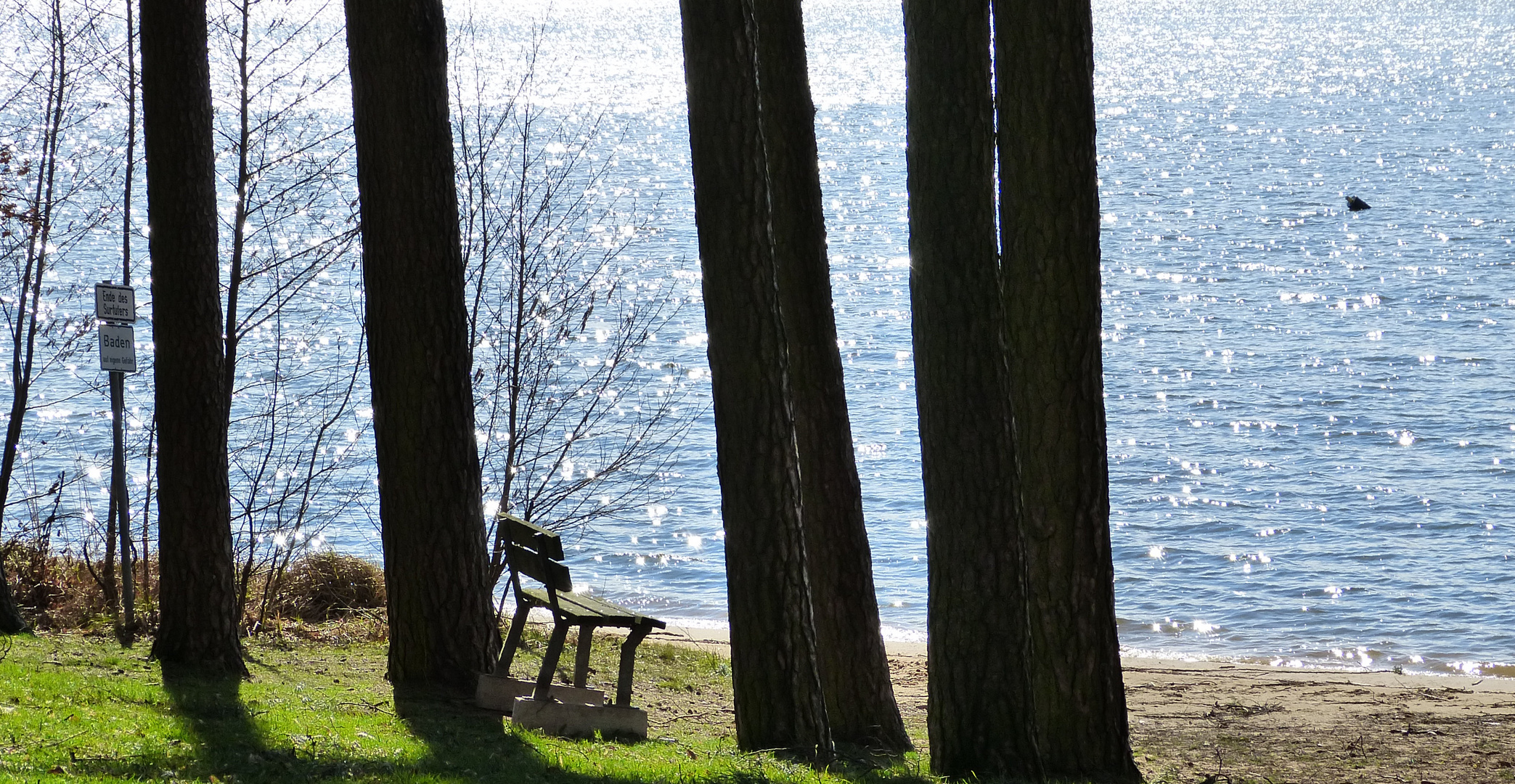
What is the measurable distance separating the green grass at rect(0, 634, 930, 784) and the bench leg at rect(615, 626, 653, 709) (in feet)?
0.87

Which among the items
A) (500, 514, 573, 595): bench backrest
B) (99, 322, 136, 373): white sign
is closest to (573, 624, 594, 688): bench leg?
(500, 514, 573, 595): bench backrest

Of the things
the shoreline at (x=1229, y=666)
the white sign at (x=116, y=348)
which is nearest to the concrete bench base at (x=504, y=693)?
the white sign at (x=116, y=348)

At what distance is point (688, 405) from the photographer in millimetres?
25547

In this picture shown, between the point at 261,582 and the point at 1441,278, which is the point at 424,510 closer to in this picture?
the point at 261,582

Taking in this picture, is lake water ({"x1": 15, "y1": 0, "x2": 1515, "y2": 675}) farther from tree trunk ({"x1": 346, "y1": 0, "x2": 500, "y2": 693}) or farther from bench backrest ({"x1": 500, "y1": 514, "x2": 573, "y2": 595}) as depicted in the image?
bench backrest ({"x1": 500, "y1": 514, "x2": 573, "y2": 595})

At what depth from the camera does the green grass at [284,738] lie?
221 inches

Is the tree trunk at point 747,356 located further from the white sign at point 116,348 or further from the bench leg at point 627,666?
the white sign at point 116,348

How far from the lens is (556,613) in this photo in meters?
7.43

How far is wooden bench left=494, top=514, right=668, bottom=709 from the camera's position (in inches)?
288

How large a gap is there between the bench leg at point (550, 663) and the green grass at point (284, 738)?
24 centimetres

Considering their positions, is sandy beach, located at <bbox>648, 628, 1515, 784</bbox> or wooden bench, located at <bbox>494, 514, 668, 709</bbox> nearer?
wooden bench, located at <bbox>494, 514, 668, 709</bbox>

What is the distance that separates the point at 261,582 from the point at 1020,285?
28.0 feet

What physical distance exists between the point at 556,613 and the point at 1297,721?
5.40 m

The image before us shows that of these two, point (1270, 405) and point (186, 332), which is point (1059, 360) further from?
point (1270, 405)
